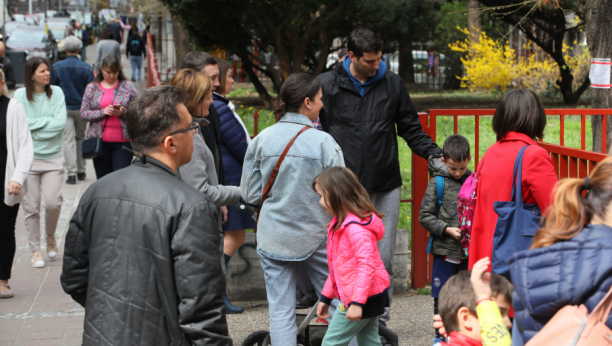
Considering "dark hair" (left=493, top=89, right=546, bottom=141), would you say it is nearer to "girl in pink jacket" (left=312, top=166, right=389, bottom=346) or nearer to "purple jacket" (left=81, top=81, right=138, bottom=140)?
Answer: "girl in pink jacket" (left=312, top=166, right=389, bottom=346)

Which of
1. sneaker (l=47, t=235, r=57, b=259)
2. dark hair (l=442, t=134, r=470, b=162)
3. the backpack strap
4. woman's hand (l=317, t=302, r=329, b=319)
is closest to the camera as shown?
woman's hand (l=317, t=302, r=329, b=319)

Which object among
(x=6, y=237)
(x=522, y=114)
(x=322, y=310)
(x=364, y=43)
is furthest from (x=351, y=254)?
(x=6, y=237)

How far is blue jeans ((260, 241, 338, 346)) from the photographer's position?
353 centimetres

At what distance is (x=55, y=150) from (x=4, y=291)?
1.42 meters

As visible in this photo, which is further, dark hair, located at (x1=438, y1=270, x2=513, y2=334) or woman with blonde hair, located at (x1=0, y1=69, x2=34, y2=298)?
woman with blonde hair, located at (x1=0, y1=69, x2=34, y2=298)

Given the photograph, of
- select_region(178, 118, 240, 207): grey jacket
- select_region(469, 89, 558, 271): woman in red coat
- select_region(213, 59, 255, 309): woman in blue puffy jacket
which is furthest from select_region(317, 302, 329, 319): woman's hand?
select_region(213, 59, 255, 309): woman in blue puffy jacket

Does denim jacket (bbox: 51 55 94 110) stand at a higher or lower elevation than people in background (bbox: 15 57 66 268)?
higher

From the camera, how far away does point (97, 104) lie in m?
6.49

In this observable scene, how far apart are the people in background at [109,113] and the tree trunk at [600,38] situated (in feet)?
15.6

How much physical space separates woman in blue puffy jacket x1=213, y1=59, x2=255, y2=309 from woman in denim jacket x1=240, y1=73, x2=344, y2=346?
944 mm

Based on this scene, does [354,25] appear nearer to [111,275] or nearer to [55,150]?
[55,150]

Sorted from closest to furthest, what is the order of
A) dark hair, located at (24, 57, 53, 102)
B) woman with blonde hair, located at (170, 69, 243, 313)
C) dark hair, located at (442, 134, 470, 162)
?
1. woman with blonde hair, located at (170, 69, 243, 313)
2. dark hair, located at (442, 134, 470, 162)
3. dark hair, located at (24, 57, 53, 102)

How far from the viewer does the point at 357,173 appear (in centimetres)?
427

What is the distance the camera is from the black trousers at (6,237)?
5129 mm
